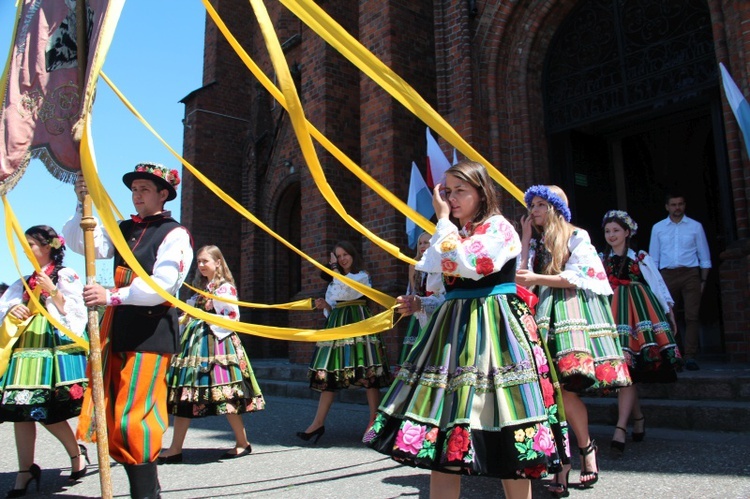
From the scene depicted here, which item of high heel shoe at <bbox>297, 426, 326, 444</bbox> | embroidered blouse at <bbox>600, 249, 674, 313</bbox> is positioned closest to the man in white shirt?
embroidered blouse at <bbox>600, 249, 674, 313</bbox>

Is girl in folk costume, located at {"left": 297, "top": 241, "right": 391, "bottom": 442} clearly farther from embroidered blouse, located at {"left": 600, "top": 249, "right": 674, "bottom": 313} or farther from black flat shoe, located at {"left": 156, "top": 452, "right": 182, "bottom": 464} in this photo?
embroidered blouse, located at {"left": 600, "top": 249, "right": 674, "bottom": 313}

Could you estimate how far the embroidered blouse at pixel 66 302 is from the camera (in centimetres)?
446

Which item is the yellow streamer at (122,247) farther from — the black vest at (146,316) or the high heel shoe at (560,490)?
the high heel shoe at (560,490)

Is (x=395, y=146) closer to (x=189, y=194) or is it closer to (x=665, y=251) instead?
(x=665, y=251)

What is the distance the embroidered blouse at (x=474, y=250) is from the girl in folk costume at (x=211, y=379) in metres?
2.99

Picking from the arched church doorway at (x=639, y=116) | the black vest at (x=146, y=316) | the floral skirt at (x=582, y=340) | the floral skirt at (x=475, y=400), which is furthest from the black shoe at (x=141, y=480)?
the arched church doorway at (x=639, y=116)

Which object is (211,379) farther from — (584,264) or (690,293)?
(690,293)

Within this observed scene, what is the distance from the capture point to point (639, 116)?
8523 mm

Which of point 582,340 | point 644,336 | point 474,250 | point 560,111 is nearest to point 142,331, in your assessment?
point 474,250

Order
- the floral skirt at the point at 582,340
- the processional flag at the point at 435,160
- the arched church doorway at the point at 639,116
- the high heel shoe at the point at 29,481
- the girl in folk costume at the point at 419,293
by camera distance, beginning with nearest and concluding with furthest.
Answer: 1. the floral skirt at the point at 582,340
2. the high heel shoe at the point at 29,481
3. the girl in folk costume at the point at 419,293
4. the arched church doorway at the point at 639,116
5. the processional flag at the point at 435,160

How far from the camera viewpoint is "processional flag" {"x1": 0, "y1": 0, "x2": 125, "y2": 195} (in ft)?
10.7

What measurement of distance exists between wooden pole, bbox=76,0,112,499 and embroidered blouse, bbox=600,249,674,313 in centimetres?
410

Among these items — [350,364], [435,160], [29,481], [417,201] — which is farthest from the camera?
[417,201]

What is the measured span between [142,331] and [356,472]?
201 cm
